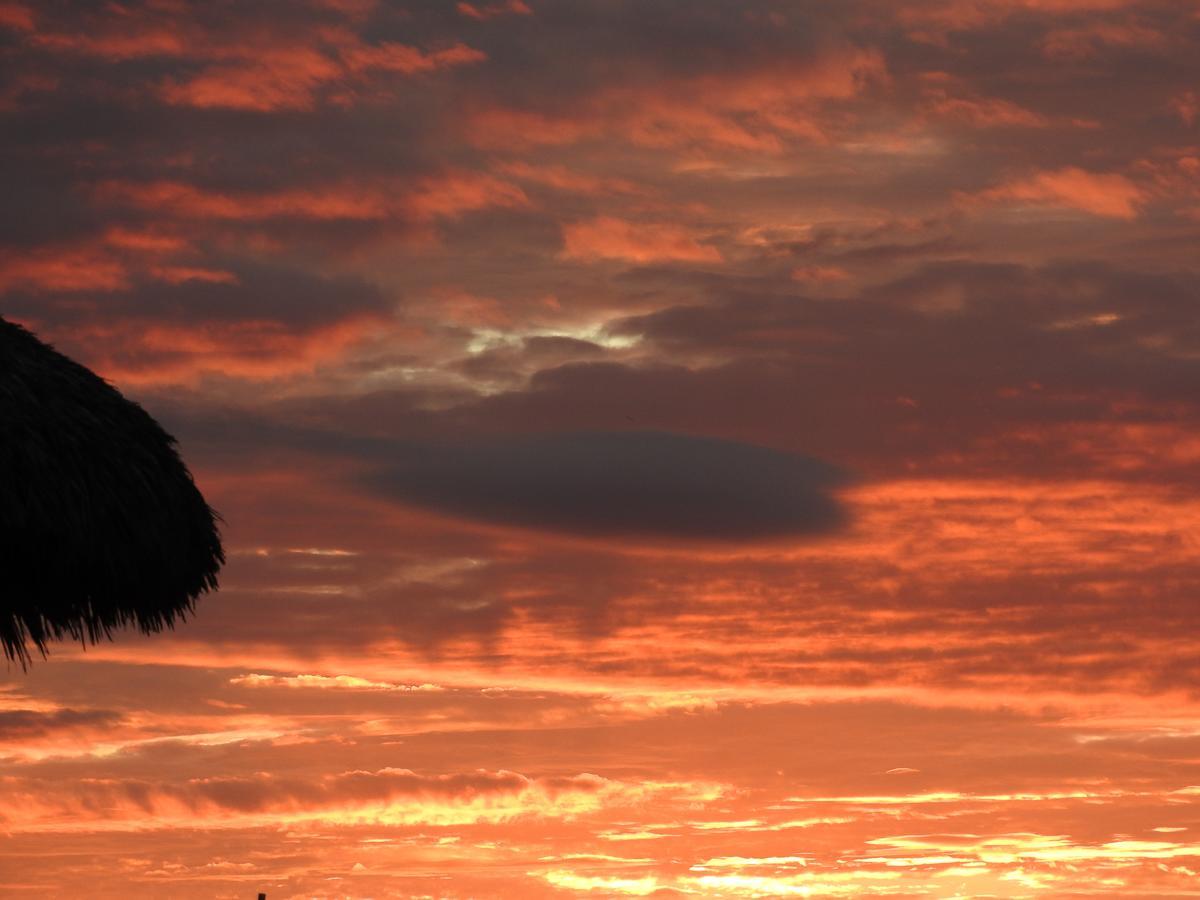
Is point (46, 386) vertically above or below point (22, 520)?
above

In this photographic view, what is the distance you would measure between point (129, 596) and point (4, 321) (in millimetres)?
3024

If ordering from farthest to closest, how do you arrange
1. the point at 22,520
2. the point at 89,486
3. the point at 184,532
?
the point at 184,532 < the point at 89,486 < the point at 22,520

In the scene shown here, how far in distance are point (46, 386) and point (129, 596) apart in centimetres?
205

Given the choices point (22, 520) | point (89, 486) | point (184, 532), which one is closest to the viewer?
point (22, 520)

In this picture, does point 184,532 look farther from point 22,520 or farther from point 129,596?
point 22,520

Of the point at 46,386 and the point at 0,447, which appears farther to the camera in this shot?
the point at 46,386

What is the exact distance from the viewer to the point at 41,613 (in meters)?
15.0

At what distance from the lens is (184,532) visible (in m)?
16.1

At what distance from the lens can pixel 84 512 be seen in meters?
14.8

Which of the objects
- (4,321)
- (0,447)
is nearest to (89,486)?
(0,447)

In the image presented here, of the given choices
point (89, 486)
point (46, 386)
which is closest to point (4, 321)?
point (46, 386)

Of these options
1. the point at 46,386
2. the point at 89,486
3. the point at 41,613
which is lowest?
the point at 41,613

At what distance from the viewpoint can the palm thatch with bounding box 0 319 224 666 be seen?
14461 mm

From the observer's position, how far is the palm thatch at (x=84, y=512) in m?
14.5
